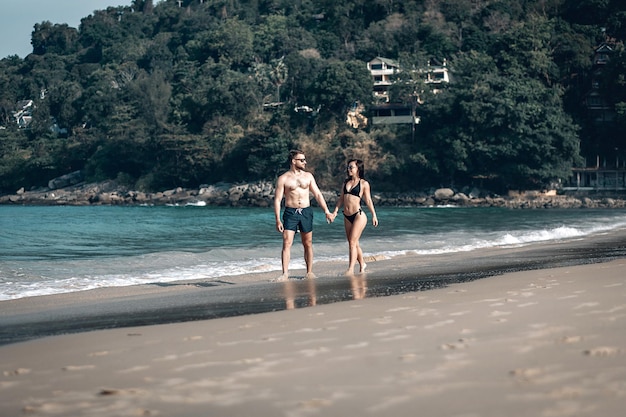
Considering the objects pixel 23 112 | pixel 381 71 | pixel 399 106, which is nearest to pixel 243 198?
pixel 399 106

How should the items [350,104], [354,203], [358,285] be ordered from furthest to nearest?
[350,104] < [354,203] < [358,285]

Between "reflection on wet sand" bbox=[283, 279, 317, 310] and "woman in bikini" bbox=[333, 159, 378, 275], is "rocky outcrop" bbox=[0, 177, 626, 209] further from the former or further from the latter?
"reflection on wet sand" bbox=[283, 279, 317, 310]

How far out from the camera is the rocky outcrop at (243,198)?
218 ft

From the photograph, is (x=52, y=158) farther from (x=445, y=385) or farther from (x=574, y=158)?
(x=445, y=385)

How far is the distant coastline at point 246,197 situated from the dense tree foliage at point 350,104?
5.12 feet

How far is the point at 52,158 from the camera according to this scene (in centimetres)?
9388

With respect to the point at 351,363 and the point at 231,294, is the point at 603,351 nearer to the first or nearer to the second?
the point at 351,363

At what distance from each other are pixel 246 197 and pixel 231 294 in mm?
65652

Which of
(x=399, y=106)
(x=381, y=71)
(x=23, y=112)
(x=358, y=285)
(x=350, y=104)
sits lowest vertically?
(x=358, y=285)

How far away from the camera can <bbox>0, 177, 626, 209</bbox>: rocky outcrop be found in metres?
66.3

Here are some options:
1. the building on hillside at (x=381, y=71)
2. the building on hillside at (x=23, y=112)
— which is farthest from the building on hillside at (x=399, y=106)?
the building on hillside at (x=23, y=112)

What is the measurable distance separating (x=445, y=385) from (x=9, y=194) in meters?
95.5

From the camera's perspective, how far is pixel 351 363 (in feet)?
17.3

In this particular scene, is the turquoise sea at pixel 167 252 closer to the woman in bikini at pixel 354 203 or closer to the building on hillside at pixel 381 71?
the woman in bikini at pixel 354 203
